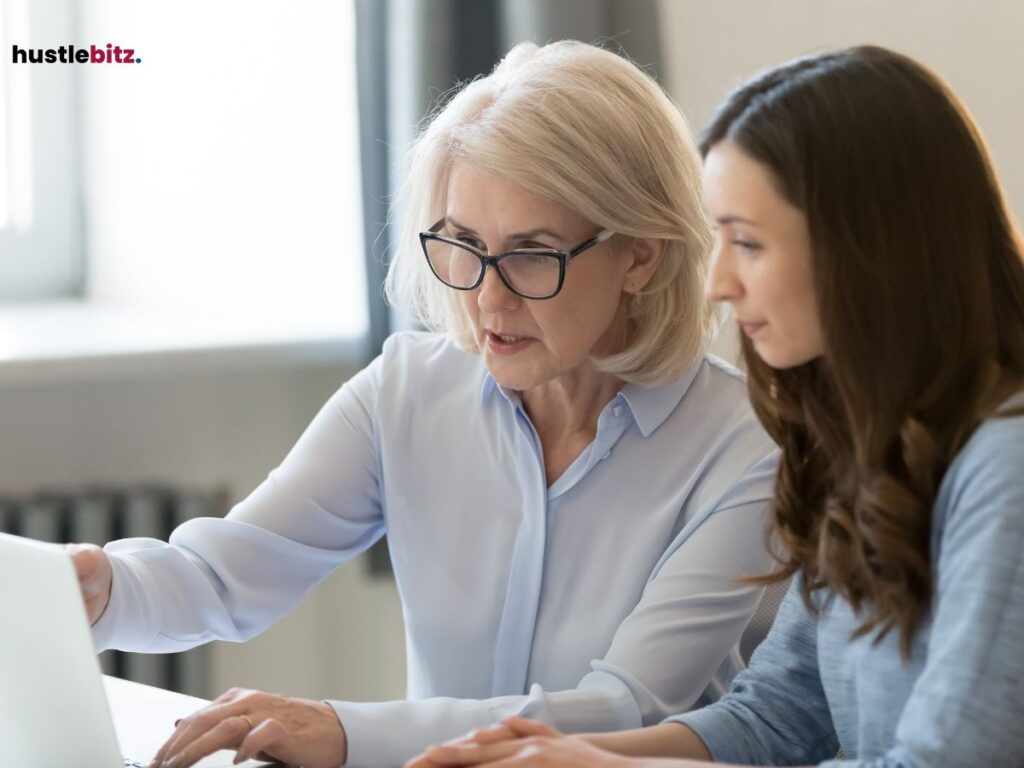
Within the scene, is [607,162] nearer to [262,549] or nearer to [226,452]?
[262,549]

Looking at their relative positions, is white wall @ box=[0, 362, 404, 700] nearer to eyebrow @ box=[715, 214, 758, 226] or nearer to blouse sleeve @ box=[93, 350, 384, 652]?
blouse sleeve @ box=[93, 350, 384, 652]

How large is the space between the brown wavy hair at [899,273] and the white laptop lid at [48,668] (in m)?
0.59

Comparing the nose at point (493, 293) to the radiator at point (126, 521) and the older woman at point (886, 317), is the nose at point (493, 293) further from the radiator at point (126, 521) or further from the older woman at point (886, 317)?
the radiator at point (126, 521)

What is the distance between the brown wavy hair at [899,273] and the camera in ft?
3.34

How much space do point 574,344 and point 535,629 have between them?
0.32 metres

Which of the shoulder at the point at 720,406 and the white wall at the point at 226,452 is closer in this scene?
the shoulder at the point at 720,406

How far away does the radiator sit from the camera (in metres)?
2.38

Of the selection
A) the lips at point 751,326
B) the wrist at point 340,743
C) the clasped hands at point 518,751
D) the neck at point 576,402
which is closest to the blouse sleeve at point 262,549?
the neck at point 576,402

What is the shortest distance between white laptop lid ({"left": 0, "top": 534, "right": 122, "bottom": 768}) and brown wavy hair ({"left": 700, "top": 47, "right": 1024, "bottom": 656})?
1.94ft

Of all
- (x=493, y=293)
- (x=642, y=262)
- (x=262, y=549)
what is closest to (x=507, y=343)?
(x=493, y=293)

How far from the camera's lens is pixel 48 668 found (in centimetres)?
108

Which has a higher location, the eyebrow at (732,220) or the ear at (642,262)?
the eyebrow at (732,220)

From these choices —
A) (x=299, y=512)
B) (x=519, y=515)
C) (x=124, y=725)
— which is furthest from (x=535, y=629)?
(x=124, y=725)

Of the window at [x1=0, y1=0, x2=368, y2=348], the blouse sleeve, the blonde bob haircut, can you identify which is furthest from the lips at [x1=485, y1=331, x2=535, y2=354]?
the window at [x1=0, y1=0, x2=368, y2=348]
